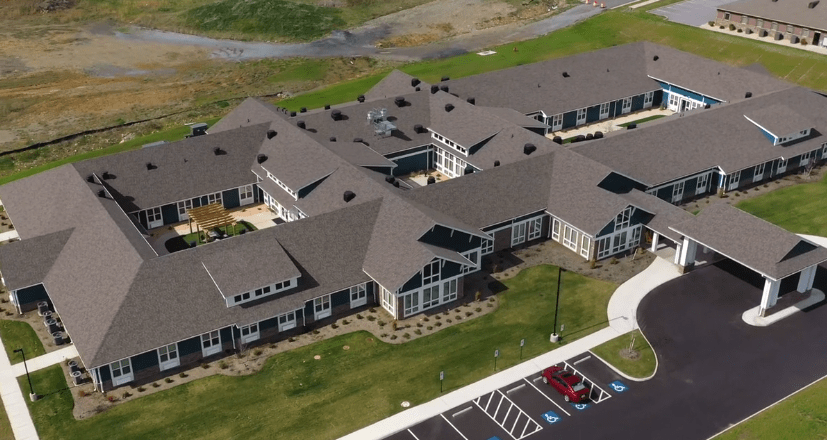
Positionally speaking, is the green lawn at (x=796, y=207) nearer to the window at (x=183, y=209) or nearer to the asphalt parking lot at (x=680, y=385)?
the asphalt parking lot at (x=680, y=385)

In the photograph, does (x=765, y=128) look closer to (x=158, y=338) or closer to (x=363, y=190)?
(x=363, y=190)

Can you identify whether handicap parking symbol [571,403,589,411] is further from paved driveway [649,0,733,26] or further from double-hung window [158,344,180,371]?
paved driveway [649,0,733,26]

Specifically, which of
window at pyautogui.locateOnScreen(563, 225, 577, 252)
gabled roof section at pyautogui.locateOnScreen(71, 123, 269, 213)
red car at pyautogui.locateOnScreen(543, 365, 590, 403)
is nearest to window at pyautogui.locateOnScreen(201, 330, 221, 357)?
gabled roof section at pyautogui.locateOnScreen(71, 123, 269, 213)

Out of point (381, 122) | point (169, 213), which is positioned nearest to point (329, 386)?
point (169, 213)

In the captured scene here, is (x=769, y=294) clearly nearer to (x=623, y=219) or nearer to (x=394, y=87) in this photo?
(x=623, y=219)

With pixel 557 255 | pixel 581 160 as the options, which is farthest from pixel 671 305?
pixel 581 160

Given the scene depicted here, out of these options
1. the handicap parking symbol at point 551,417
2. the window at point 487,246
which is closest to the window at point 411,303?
the window at point 487,246
